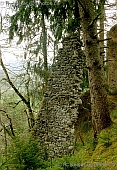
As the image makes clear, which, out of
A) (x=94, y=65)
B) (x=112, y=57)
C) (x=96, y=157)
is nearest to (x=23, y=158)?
(x=96, y=157)

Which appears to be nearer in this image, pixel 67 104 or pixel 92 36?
pixel 92 36

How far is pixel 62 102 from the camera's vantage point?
9.54m

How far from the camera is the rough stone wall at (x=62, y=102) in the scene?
913 centimetres

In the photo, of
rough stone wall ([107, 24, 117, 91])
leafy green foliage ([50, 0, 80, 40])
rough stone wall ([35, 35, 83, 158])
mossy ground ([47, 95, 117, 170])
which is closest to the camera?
mossy ground ([47, 95, 117, 170])

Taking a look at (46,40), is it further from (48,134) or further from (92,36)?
(92,36)

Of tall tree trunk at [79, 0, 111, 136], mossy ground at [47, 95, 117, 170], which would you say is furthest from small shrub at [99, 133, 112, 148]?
tall tree trunk at [79, 0, 111, 136]

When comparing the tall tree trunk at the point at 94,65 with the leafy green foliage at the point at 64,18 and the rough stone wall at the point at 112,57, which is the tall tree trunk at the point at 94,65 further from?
the rough stone wall at the point at 112,57

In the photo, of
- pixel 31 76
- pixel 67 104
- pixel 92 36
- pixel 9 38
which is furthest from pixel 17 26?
pixel 92 36

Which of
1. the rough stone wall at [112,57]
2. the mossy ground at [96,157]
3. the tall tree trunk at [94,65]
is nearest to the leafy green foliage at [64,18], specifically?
the rough stone wall at [112,57]

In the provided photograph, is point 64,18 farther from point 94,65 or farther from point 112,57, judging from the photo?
Answer: point 94,65

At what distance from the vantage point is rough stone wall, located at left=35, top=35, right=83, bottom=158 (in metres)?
9.13

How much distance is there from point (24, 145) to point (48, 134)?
4.81 metres

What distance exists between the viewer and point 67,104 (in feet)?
30.9

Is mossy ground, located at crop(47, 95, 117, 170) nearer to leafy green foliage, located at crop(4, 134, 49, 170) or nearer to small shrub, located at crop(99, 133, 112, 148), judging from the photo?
small shrub, located at crop(99, 133, 112, 148)
